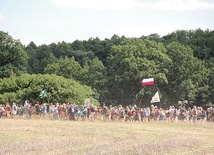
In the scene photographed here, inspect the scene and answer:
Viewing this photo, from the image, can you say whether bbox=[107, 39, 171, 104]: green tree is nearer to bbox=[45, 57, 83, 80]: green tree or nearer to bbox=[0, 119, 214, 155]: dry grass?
bbox=[45, 57, 83, 80]: green tree

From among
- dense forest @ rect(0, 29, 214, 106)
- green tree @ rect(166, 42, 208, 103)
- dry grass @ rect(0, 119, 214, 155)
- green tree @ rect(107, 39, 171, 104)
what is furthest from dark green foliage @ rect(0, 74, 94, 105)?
dry grass @ rect(0, 119, 214, 155)

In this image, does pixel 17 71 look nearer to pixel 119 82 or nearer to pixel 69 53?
pixel 119 82

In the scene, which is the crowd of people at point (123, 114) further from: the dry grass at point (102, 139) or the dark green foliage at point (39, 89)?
the dark green foliage at point (39, 89)

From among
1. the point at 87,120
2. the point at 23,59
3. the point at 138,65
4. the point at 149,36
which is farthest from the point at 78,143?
the point at 149,36

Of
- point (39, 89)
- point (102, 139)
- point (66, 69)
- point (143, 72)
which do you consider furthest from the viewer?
point (66, 69)

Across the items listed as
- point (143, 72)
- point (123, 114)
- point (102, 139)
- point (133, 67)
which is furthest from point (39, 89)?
point (102, 139)

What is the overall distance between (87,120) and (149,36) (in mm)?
68167

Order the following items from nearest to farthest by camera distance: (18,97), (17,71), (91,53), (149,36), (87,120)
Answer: (87,120), (18,97), (17,71), (149,36), (91,53)

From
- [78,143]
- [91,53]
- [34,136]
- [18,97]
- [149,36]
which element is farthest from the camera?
[91,53]

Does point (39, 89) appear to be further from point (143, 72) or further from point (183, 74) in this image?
point (183, 74)

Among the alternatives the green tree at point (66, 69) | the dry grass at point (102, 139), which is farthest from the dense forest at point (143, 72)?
the dry grass at point (102, 139)

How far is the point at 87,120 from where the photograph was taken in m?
45.4

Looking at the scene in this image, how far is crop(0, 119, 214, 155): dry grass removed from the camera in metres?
28.5

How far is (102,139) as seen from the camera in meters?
32.6
